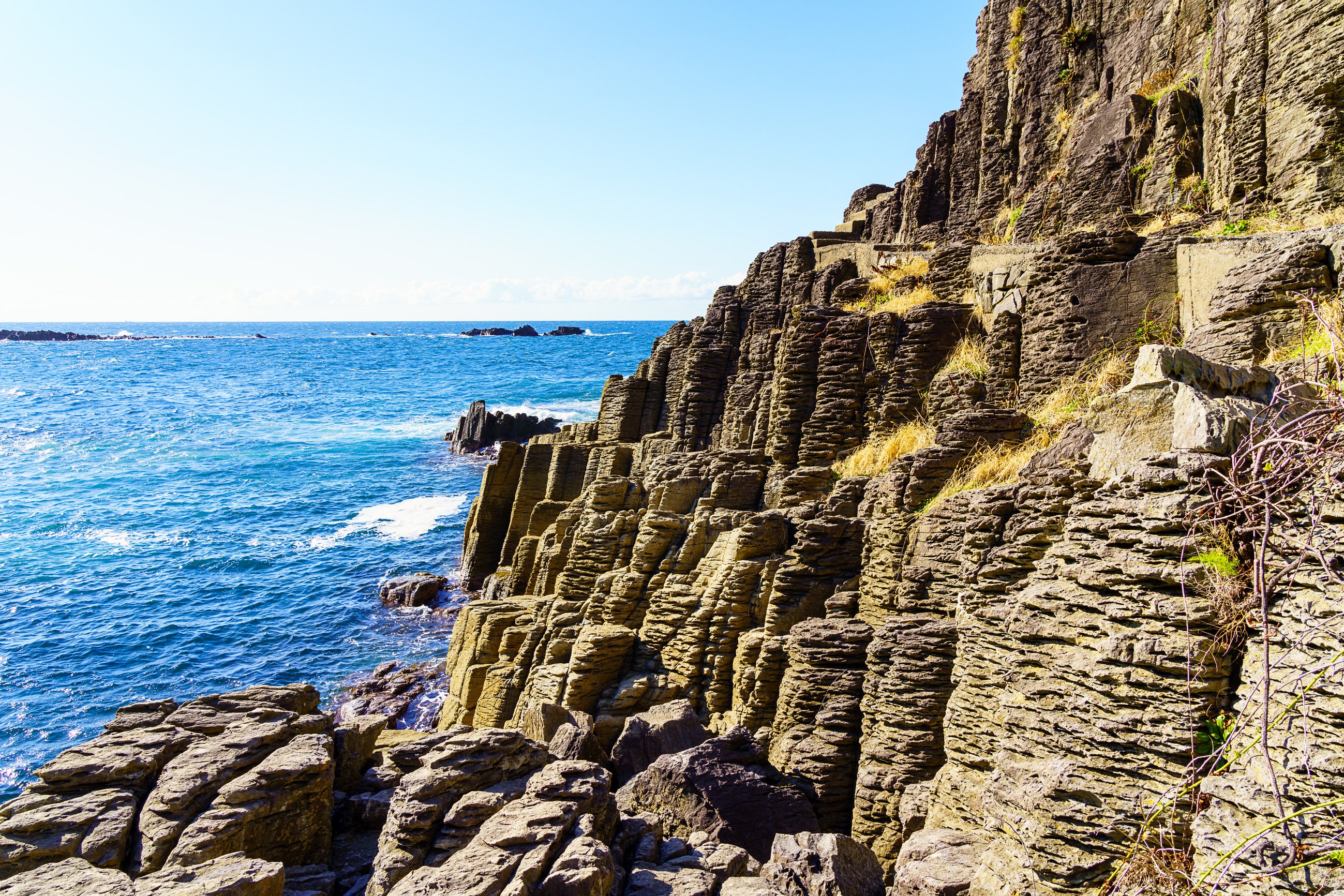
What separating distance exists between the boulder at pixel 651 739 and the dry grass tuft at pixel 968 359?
7728 mm

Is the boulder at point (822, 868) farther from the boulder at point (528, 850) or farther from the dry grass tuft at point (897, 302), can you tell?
the dry grass tuft at point (897, 302)

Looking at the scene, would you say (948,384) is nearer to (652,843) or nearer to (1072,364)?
(1072,364)

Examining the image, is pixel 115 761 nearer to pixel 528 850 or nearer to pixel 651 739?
pixel 528 850

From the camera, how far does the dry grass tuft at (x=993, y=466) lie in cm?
1101

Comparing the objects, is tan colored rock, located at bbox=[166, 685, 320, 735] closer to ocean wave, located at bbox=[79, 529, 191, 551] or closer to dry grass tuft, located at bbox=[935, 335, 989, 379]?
dry grass tuft, located at bbox=[935, 335, 989, 379]

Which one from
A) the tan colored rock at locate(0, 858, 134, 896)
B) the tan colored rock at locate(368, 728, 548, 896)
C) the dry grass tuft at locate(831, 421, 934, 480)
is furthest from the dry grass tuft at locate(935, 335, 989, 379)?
the tan colored rock at locate(0, 858, 134, 896)

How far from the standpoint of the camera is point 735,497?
1599 centimetres

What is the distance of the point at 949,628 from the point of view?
937 cm

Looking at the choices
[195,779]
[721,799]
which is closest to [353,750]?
[195,779]

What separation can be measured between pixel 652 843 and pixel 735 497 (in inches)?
329

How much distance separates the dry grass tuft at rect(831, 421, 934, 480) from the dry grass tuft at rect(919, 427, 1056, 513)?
2367 mm

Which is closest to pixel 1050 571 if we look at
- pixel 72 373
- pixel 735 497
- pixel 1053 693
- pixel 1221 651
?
pixel 1053 693

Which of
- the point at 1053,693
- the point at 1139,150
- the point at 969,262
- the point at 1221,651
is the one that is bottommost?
the point at 1053,693

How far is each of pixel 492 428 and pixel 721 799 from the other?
47343 millimetres
